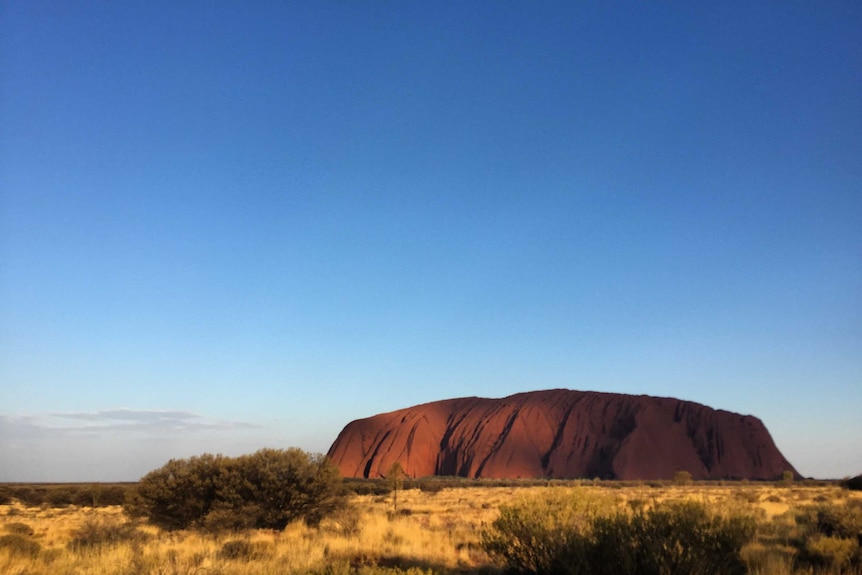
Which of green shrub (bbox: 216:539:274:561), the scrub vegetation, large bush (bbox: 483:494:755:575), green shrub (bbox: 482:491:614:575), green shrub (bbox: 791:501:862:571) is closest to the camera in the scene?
large bush (bbox: 483:494:755:575)

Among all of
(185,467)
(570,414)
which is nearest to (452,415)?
(570,414)

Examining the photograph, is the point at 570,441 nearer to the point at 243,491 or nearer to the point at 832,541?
the point at 243,491

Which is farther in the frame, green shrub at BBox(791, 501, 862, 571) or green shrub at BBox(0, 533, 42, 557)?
green shrub at BBox(0, 533, 42, 557)

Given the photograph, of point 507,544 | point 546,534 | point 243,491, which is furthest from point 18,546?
point 546,534

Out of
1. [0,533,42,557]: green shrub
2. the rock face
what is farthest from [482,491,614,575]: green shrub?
the rock face

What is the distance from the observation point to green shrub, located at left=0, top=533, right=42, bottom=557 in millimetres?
10766

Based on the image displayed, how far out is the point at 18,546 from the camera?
11148 millimetres

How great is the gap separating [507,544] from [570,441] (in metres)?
73.3

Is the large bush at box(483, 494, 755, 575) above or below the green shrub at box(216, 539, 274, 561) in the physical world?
above

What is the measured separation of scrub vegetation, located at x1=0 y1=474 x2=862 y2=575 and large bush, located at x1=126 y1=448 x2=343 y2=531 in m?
0.15

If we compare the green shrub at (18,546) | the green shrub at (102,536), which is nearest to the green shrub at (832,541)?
the green shrub at (102,536)

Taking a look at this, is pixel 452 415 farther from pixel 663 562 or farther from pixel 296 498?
pixel 663 562

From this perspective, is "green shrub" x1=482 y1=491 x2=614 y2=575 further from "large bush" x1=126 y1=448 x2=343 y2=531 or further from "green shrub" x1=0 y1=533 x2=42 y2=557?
"green shrub" x1=0 y1=533 x2=42 y2=557

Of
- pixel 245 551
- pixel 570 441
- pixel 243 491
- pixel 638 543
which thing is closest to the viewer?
pixel 638 543
